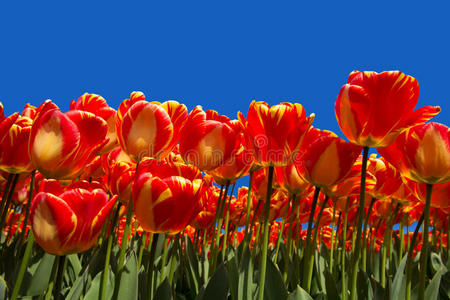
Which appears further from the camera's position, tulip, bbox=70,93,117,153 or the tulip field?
tulip, bbox=70,93,117,153

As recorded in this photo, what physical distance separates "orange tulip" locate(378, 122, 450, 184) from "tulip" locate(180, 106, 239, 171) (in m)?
0.57

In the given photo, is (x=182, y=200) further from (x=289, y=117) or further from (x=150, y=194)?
(x=289, y=117)

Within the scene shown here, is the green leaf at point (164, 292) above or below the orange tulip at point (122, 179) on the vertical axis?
below

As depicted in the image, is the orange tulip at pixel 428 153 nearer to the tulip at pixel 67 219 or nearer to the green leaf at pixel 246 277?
the green leaf at pixel 246 277

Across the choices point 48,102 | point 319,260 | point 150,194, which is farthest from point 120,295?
point 319,260

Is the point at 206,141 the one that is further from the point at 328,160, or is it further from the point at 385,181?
the point at 385,181

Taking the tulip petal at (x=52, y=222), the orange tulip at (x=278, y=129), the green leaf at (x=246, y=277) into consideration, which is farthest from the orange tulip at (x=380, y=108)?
the tulip petal at (x=52, y=222)

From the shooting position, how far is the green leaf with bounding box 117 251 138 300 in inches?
47.9

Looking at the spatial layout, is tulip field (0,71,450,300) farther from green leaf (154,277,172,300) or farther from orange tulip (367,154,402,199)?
orange tulip (367,154,402,199)

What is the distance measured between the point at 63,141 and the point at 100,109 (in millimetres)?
530

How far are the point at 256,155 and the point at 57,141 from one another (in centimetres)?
61

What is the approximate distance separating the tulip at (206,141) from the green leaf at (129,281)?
16.0 inches

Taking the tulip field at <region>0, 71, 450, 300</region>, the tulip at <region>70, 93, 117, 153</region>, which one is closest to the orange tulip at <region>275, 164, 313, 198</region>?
the tulip field at <region>0, 71, 450, 300</region>

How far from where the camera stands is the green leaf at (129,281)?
1.22 meters
